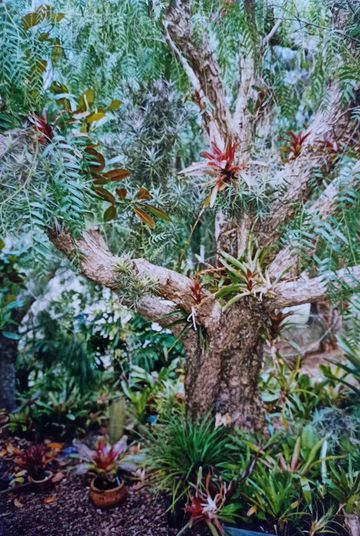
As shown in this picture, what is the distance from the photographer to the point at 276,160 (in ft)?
4.81

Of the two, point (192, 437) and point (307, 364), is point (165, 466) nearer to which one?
point (192, 437)

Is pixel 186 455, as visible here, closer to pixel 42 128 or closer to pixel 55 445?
pixel 55 445

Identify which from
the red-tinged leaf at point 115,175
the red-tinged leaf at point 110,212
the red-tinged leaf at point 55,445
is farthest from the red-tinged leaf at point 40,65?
the red-tinged leaf at point 55,445

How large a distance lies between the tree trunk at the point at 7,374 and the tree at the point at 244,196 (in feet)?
3.32

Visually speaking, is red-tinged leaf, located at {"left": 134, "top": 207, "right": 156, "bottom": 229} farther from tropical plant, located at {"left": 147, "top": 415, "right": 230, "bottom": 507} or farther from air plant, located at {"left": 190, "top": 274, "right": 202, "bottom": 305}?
tropical plant, located at {"left": 147, "top": 415, "right": 230, "bottom": 507}

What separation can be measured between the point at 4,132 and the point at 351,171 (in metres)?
0.84

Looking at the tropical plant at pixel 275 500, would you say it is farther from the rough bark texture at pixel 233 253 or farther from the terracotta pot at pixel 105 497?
the terracotta pot at pixel 105 497

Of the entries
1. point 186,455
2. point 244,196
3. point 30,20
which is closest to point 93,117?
point 30,20

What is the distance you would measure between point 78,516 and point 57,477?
10.8 inches

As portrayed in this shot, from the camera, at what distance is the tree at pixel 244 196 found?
1.14 metres

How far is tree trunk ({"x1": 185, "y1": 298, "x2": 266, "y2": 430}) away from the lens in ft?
4.49

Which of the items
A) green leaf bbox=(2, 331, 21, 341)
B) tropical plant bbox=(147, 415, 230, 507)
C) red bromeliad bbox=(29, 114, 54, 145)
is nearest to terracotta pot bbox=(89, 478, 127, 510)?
tropical plant bbox=(147, 415, 230, 507)

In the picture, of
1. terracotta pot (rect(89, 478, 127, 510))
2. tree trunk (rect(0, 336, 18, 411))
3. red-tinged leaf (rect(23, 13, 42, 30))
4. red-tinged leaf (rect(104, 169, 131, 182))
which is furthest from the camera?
tree trunk (rect(0, 336, 18, 411))

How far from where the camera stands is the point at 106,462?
154 cm
